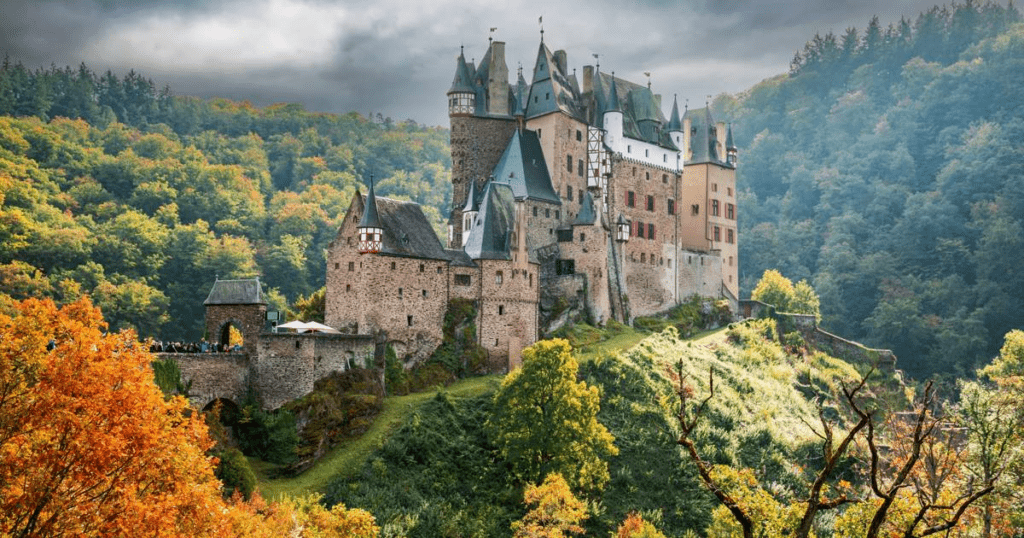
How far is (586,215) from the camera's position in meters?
57.3

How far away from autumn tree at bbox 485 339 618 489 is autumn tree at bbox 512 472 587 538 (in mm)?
2593

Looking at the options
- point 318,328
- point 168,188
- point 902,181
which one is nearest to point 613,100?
point 318,328

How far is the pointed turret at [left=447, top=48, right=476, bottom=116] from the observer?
59.2m

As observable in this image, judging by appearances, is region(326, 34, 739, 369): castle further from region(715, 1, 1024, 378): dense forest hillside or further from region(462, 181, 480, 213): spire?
region(715, 1, 1024, 378): dense forest hillside

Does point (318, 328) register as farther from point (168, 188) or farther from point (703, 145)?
point (168, 188)

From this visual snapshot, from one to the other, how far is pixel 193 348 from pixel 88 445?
2094cm

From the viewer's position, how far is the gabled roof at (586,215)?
187ft

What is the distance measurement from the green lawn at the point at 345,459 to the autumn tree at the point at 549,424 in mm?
3827

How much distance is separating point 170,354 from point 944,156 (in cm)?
10269

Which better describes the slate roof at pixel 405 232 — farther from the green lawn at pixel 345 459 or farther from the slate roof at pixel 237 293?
the green lawn at pixel 345 459

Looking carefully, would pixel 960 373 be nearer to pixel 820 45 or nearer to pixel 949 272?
pixel 949 272

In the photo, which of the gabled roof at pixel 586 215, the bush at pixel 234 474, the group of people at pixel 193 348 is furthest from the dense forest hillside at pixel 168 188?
the gabled roof at pixel 586 215

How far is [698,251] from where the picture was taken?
226ft

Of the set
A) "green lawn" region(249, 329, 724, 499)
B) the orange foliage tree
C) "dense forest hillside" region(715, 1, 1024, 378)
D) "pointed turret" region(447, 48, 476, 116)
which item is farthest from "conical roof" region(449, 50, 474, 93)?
"dense forest hillside" region(715, 1, 1024, 378)
